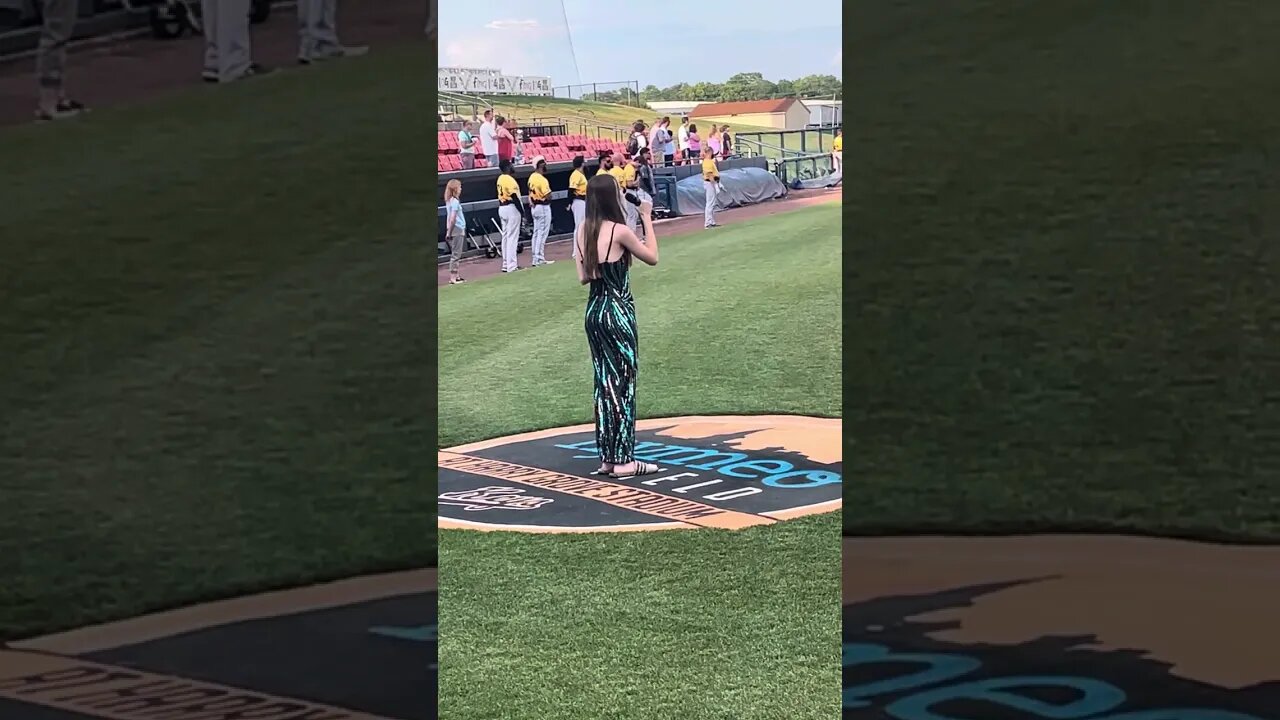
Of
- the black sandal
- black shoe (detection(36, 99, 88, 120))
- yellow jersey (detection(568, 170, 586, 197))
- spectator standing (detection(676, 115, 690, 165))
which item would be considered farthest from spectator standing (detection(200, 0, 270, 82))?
the black sandal

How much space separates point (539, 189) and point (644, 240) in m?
0.92

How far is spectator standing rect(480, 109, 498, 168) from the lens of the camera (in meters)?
5.74

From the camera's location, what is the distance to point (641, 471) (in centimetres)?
587

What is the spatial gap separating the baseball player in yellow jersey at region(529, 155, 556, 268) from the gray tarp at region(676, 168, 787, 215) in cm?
65

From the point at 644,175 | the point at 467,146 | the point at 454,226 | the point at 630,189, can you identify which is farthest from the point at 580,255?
the point at 454,226

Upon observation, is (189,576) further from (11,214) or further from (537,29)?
(537,29)

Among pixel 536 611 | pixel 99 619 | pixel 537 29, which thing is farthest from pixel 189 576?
pixel 537 29

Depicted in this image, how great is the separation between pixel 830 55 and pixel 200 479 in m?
→ 3.26

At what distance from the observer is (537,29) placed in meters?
5.13

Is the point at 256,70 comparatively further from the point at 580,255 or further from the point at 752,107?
the point at 752,107

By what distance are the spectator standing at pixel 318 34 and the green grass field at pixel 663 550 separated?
2097mm

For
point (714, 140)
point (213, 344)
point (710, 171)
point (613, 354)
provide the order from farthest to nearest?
1. point (710, 171)
2. point (714, 140)
3. point (613, 354)
4. point (213, 344)

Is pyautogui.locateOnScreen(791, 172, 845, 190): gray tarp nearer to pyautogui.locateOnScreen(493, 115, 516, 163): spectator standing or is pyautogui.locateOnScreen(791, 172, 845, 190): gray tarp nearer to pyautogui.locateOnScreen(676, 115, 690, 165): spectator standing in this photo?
pyautogui.locateOnScreen(676, 115, 690, 165): spectator standing

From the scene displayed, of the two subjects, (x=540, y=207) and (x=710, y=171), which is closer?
(x=710, y=171)
